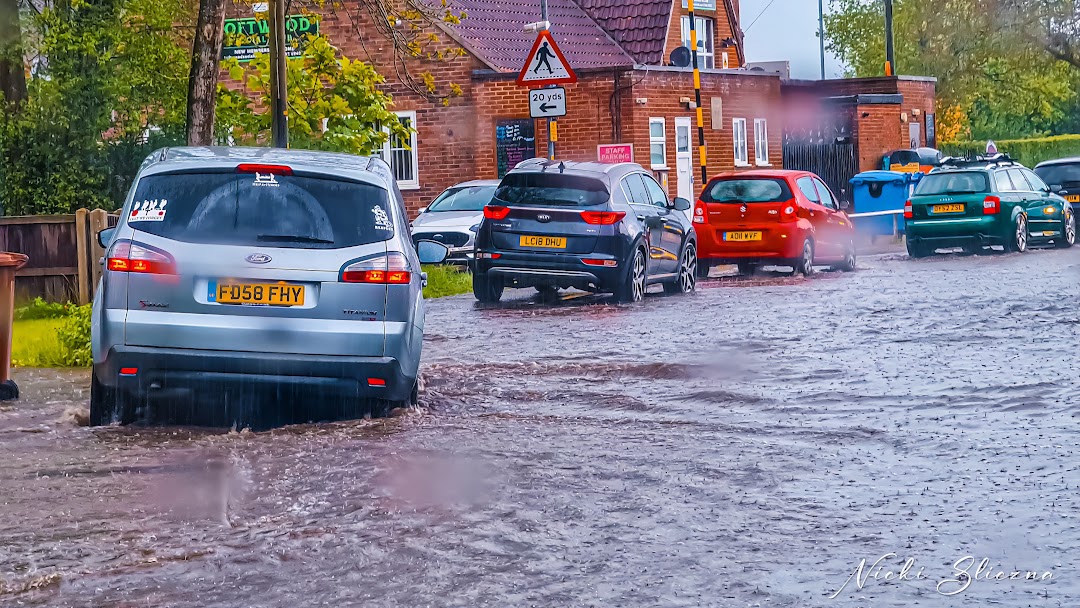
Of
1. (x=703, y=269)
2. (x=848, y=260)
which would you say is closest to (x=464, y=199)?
(x=703, y=269)

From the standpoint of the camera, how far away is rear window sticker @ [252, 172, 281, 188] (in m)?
9.94

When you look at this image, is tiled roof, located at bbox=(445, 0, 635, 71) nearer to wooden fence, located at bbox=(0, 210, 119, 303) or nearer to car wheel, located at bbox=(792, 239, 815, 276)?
car wheel, located at bbox=(792, 239, 815, 276)

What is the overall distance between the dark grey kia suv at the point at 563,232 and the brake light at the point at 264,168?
32.7 feet

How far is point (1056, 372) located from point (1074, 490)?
4467 millimetres

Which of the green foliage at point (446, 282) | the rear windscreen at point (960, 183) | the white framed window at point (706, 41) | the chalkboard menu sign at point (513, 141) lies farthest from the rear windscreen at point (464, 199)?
the white framed window at point (706, 41)

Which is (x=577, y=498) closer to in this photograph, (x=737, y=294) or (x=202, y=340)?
(x=202, y=340)

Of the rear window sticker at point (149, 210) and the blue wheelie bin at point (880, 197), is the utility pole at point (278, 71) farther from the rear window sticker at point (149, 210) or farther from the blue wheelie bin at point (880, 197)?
the blue wheelie bin at point (880, 197)

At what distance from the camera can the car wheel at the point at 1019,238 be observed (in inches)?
1160

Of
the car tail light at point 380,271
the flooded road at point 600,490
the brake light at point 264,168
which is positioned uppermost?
the brake light at point 264,168

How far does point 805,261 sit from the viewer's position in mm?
25250

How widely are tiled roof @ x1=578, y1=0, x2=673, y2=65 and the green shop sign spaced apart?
61.0 feet

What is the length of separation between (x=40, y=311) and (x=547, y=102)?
26.7 feet

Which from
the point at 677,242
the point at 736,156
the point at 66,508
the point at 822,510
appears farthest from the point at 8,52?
the point at 736,156

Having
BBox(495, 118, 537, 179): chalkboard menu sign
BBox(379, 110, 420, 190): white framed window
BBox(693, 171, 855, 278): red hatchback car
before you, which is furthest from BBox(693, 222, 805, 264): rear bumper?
BBox(379, 110, 420, 190): white framed window
